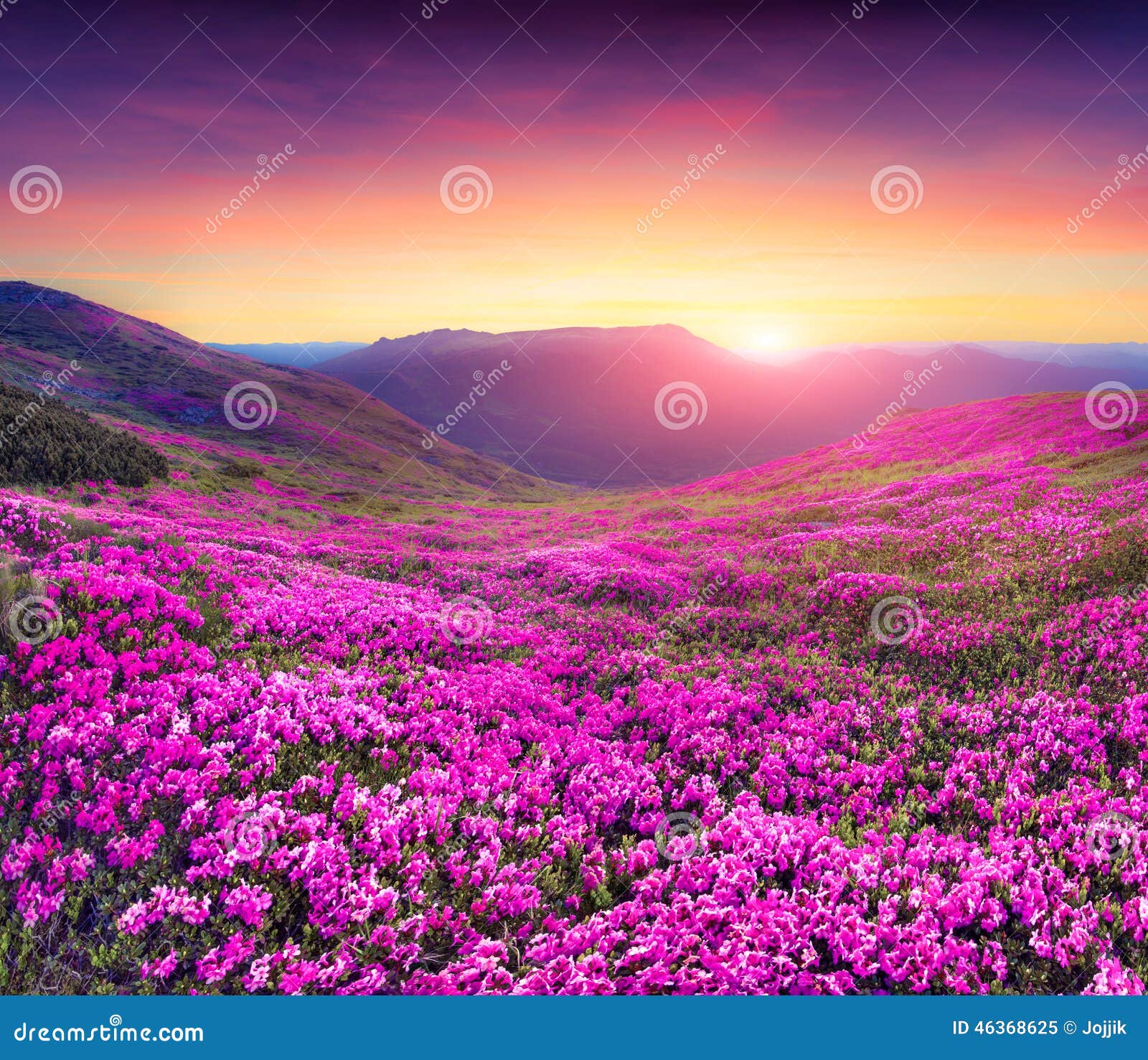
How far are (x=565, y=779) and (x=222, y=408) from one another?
85.2 meters

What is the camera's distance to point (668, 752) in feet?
26.7

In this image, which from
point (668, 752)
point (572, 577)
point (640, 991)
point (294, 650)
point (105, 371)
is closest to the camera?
point (640, 991)

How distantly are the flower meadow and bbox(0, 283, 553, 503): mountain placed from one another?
3226cm

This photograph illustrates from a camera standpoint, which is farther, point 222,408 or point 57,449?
point 222,408

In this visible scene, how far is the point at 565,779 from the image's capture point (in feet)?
24.4

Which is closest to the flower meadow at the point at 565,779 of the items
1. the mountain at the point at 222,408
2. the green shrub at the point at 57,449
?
the green shrub at the point at 57,449

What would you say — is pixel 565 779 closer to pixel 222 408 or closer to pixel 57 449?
pixel 57 449

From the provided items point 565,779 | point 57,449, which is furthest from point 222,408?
point 565,779

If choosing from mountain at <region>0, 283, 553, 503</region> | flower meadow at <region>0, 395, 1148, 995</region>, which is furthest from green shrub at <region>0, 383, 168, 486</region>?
flower meadow at <region>0, 395, 1148, 995</region>

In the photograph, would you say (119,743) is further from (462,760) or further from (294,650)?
(462,760)

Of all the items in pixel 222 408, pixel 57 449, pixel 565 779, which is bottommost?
pixel 565 779

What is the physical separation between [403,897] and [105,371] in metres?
100

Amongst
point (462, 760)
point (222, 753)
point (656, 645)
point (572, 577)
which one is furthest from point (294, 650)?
point (572, 577)

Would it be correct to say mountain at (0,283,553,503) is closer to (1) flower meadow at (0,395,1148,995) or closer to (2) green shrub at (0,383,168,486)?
(2) green shrub at (0,383,168,486)
